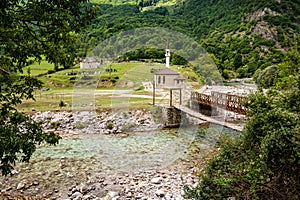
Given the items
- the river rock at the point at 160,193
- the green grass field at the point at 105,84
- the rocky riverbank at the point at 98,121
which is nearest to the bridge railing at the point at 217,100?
the green grass field at the point at 105,84

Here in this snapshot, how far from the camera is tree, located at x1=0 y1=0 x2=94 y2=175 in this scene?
414 centimetres

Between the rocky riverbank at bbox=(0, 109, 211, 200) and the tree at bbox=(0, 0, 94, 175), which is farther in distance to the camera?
the rocky riverbank at bbox=(0, 109, 211, 200)

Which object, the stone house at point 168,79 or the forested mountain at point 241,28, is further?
the forested mountain at point 241,28

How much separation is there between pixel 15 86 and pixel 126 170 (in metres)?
6.77

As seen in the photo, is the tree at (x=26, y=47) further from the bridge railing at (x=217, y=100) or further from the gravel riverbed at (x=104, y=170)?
the bridge railing at (x=217, y=100)

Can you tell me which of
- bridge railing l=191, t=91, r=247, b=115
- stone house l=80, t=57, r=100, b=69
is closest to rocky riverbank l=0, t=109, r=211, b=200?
bridge railing l=191, t=91, r=247, b=115

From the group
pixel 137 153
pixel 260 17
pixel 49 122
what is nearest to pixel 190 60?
pixel 137 153

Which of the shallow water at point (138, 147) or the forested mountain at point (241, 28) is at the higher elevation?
the forested mountain at point (241, 28)

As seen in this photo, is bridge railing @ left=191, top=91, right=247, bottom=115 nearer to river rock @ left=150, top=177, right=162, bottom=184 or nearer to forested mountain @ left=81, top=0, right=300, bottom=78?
river rock @ left=150, top=177, right=162, bottom=184

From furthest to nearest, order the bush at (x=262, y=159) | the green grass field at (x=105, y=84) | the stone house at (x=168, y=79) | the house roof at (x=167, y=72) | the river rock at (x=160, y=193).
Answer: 1. the green grass field at (x=105, y=84)
2. the stone house at (x=168, y=79)
3. the house roof at (x=167, y=72)
4. the river rock at (x=160, y=193)
5. the bush at (x=262, y=159)

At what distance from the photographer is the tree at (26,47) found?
4.14 metres

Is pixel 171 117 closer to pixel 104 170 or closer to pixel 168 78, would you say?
pixel 168 78

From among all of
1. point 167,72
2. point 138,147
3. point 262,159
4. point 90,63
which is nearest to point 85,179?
point 138,147

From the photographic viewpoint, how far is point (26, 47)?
438 centimetres
